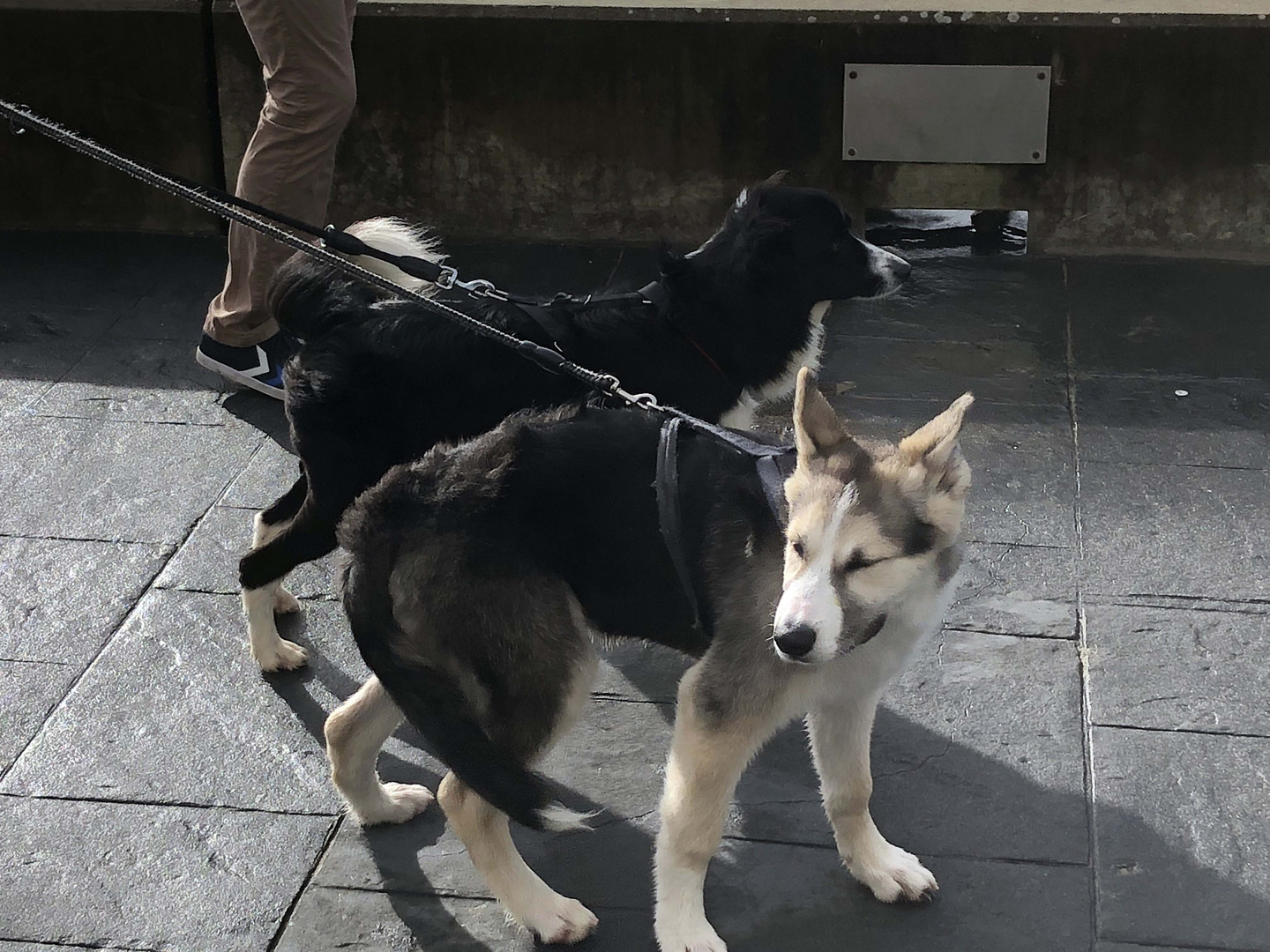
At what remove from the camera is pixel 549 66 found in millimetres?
7211

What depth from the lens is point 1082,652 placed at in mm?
4480

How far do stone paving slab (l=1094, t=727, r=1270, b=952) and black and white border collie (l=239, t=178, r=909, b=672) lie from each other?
1.64 meters

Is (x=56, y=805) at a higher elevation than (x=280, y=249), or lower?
lower

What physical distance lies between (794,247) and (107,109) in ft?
14.6

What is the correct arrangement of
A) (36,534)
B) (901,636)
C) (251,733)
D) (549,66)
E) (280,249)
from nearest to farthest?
1. (901,636)
2. (251,733)
3. (36,534)
4. (280,249)
5. (549,66)

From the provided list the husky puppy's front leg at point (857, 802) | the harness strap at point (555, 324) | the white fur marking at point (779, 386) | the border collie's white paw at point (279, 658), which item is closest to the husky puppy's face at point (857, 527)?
the husky puppy's front leg at point (857, 802)

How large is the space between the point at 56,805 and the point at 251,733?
0.57m

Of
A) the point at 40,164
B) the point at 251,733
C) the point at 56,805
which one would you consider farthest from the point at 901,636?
the point at 40,164

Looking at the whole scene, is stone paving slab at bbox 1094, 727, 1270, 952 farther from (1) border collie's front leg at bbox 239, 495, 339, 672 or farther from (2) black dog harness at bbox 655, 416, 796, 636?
(1) border collie's front leg at bbox 239, 495, 339, 672

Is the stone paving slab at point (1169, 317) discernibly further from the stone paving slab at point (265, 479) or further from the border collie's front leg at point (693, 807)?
the border collie's front leg at point (693, 807)

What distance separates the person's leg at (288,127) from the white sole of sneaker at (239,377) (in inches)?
5.5

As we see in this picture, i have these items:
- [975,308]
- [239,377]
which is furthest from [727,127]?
[239,377]

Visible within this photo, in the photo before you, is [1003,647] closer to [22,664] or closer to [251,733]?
[251,733]

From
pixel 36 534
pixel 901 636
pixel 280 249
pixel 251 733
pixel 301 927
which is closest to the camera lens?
pixel 901 636
